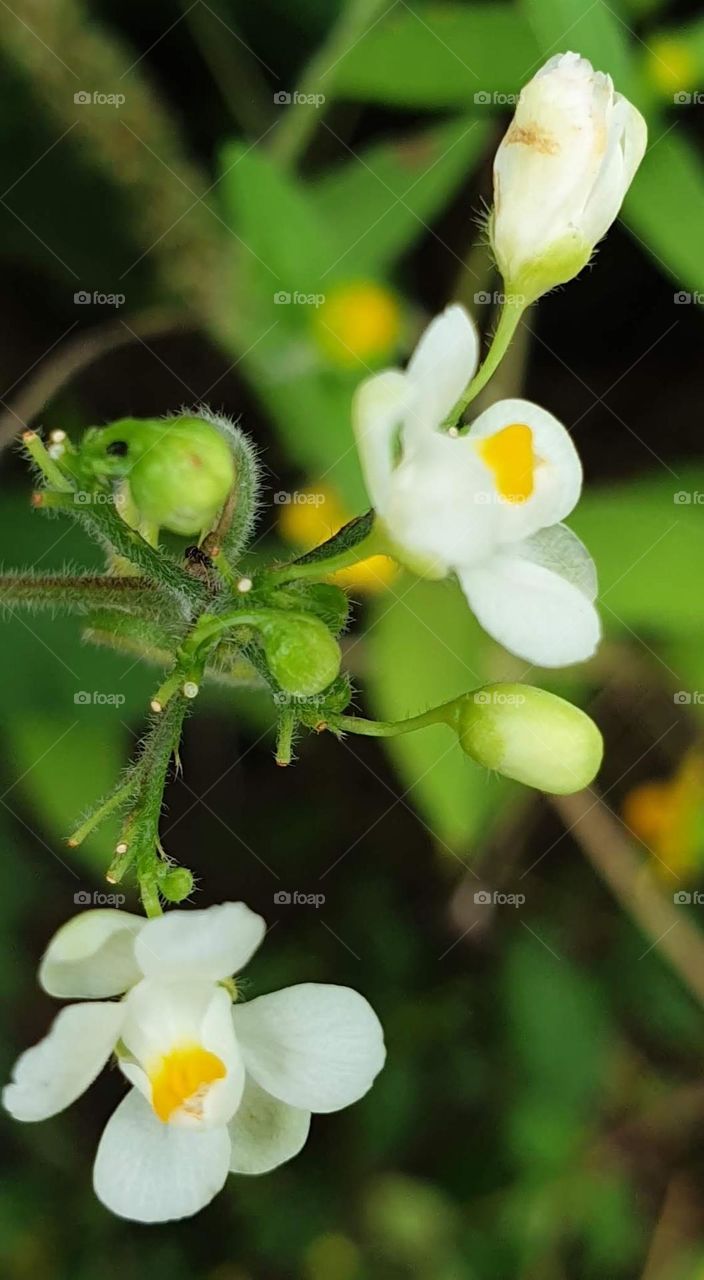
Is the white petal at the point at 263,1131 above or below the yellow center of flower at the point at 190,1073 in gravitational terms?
below

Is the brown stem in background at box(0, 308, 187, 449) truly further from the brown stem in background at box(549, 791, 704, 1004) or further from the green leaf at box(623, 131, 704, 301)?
the brown stem in background at box(549, 791, 704, 1004)

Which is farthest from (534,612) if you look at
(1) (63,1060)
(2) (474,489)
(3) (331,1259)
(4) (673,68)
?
(3) (331,1259)

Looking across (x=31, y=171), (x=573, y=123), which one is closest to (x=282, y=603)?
(x=573, y=123)

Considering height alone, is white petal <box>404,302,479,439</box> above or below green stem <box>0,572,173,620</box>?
above

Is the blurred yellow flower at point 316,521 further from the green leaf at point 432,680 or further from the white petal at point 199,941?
the white petal at point 199,941

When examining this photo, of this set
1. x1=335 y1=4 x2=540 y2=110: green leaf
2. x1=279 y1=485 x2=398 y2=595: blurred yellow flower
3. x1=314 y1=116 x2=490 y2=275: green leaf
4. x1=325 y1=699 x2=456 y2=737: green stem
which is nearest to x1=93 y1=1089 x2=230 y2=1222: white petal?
x1=325 y1=699 x2=456 y2=737: green stem

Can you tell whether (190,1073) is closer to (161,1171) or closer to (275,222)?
(161,1171)

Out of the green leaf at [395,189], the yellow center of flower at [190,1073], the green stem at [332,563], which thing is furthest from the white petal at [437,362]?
the green leaf at [395,189]

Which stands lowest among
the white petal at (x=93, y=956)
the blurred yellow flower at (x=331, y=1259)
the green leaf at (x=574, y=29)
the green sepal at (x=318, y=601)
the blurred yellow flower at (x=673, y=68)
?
the blurred yellow flower at (x=331, y=1259)
